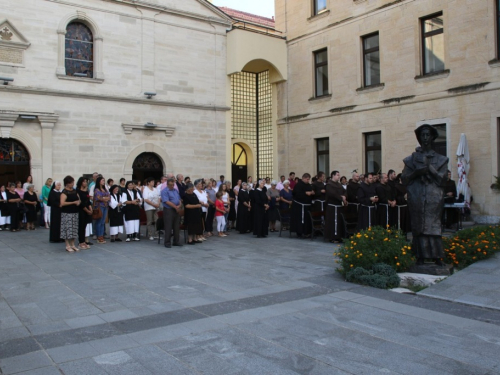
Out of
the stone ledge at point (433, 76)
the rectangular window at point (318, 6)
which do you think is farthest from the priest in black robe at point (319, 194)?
the rectangular window at point (318, 6)

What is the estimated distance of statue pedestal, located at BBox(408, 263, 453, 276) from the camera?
308 inches

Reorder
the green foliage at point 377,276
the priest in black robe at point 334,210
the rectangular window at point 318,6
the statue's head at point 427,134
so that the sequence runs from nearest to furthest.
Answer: the green foliage at point 377,276 < the statue's head at point 427,134 < the priest in black robe at point 334,210 < the rectangular window at point 318,6

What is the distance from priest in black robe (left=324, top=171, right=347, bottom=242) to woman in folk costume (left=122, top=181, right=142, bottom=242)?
17.6 feet

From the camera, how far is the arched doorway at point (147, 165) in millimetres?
20375

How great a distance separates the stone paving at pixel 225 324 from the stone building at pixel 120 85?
9.84 meters

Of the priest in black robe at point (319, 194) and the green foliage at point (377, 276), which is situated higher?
the priest in black robe at point (319, 194)

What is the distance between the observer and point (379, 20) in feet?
61.8

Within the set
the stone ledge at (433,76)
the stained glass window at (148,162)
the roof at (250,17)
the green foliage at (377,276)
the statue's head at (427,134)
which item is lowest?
the green foliage at (377,276)

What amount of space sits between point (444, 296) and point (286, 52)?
18.4 meters

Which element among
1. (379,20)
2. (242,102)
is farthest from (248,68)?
(379,20)

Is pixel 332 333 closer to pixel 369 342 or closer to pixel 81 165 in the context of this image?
pixel 369 342

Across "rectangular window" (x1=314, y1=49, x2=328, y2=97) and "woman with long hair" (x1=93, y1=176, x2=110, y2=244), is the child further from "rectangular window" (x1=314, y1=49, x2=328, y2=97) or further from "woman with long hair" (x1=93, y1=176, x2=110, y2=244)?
"rectangular window" (x1=314, y1=49, x2=328, y2=97)

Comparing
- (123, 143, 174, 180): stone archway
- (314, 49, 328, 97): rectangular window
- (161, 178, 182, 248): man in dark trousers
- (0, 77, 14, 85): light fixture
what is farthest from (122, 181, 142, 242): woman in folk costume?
(314, 49, 328, 97): rectangular window

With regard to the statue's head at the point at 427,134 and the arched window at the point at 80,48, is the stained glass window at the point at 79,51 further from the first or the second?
the statue's head at the point at 427,134
